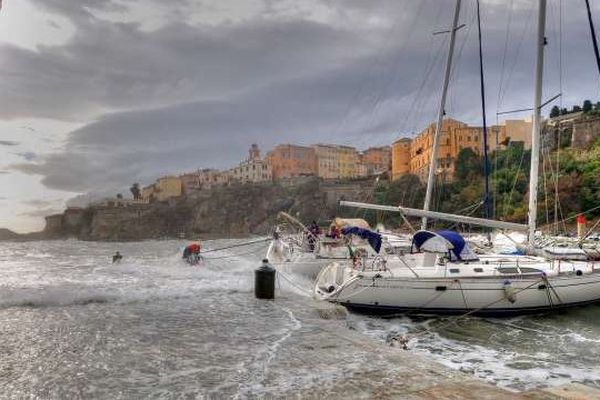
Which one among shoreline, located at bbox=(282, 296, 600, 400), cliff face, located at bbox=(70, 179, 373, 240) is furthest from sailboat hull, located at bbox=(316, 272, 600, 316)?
cliff face, located at bbox=(70, 179, 373, 240)

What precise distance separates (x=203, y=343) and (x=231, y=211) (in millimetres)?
166676

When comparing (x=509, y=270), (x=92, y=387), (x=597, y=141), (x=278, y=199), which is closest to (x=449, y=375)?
(x=92, y=387)

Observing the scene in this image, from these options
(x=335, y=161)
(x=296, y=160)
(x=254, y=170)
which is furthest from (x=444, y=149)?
(x=254, y=170)

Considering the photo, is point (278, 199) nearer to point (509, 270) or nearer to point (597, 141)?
point (597, 141)

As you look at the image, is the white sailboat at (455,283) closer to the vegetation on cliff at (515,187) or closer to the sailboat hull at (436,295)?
the sailboat hull at (436,295)

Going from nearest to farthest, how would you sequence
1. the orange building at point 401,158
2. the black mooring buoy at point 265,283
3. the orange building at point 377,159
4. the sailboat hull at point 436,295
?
the sailboat hull at point 436,295
the black mooring buoy at point 265,283
the orange building at point 401,158
the orange building at point 377,159

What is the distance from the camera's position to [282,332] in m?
11.1

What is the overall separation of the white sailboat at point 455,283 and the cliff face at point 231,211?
353 feet

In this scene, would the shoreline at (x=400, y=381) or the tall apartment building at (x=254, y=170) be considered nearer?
the shoreline at (x=400, y=381)

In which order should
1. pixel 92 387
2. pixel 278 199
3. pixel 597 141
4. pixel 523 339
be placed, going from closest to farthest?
pixel 92 387
pixel 523 339
pixel 597 141
pixel 278 199

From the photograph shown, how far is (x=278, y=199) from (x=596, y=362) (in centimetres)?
14783

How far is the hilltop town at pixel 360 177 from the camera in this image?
87.0 metres

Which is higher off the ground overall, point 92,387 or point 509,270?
point 509,270

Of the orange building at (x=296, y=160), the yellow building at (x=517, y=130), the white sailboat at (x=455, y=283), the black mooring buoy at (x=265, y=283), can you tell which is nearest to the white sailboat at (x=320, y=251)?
the white sailboat at (x=455, y=283)
